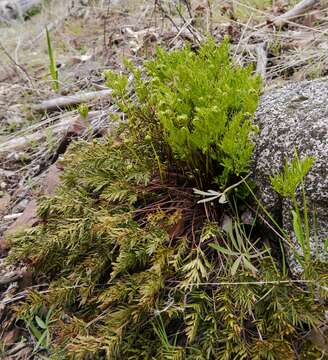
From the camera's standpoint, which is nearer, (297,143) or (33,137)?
(297,143)

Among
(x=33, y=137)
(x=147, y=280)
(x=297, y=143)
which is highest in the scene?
(x=297, y=143)

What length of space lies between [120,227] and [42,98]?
2554 mm

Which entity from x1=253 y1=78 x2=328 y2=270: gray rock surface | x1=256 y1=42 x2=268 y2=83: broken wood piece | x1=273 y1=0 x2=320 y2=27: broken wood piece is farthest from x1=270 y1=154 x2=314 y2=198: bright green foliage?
x1=273 y1=0 x2=320 y2=27: broken wood piece

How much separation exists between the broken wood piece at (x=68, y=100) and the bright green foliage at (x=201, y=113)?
1476 mm

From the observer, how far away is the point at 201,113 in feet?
5.19

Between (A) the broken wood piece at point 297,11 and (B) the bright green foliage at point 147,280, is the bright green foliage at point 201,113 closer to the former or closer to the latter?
(B) the bright green foliage at point 147,280

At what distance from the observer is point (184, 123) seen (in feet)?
5.63

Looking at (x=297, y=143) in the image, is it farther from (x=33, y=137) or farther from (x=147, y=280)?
(x=33, y=137)

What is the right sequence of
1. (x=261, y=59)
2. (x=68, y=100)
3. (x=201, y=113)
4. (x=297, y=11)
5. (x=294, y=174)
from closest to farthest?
(x=294, y=174)
(x=201, y=113)
(x=261, y=59)
(x=68, y=100)
(x=297, y=11)

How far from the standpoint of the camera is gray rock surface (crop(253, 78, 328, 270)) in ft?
5.12

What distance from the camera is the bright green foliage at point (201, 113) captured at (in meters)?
1.63

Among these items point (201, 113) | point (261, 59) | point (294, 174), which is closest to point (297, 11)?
point (261, 59)

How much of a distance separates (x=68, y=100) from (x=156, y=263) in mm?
2294

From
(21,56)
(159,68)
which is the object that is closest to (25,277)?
(159,68)
